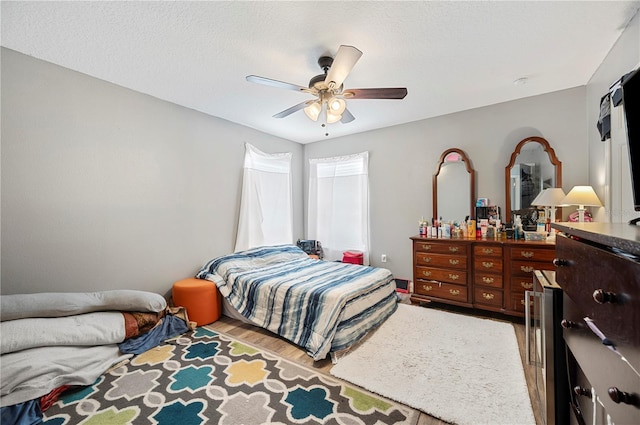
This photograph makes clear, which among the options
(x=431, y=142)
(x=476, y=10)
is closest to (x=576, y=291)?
(x=476, y=10)

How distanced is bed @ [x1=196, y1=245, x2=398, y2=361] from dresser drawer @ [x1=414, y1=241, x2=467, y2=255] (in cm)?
63

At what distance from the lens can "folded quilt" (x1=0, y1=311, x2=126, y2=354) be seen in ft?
6.02

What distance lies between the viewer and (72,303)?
222 cm

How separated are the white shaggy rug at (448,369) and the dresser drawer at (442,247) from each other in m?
0.76

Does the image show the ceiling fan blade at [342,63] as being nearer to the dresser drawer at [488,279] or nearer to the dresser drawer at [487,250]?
the dresser drawer at [487,250]

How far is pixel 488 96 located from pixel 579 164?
4.01 ft

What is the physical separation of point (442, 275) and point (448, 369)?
1366mm

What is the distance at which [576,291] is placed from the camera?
82 centimetres

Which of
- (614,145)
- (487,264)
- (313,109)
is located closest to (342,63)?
(313,109)

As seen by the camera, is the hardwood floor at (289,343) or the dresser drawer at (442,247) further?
the dresser drawer at (442,247)

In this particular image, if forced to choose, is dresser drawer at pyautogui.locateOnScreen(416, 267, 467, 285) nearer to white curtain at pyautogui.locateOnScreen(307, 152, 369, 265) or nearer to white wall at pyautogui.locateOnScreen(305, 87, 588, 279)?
white wall at pyautogui.locateOnScreen(305, 87, 588, 279)

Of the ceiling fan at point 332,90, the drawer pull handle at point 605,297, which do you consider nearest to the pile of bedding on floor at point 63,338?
the ceiling fan at point 332,90

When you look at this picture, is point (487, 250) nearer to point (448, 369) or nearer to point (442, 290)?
point (442, 290)

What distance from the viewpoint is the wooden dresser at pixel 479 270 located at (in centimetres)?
278
